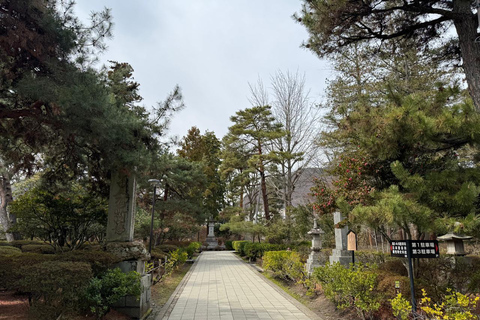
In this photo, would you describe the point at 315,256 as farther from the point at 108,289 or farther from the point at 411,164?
the point at 108,289

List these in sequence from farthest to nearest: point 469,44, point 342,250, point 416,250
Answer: point 342,250 → point 469,44 → point 416,250

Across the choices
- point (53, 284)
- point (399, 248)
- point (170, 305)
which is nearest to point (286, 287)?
point (170, 305)

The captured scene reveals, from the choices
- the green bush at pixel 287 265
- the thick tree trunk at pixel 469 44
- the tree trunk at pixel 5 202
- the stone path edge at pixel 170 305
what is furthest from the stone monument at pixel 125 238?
the tree trunk at pixel 5 202

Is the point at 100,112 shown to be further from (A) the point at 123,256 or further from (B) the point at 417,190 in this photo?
(B) the point at 417,190

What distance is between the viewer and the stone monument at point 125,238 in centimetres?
590

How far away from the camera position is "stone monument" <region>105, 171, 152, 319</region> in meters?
5.90

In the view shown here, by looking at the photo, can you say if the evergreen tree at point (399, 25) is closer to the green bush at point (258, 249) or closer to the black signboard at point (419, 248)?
the black signboard at point (419, 248)

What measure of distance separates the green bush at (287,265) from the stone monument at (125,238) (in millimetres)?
5105

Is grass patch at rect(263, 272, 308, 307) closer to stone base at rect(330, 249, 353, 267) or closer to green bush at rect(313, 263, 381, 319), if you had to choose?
green bush at rect(313, 263, 381, 319)

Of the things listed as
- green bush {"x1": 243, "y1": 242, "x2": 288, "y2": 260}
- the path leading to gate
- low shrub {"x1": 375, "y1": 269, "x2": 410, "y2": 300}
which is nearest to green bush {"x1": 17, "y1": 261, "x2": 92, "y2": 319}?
the path leading to gate

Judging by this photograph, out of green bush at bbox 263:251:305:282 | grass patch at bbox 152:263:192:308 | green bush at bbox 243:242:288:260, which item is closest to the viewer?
grass patch at bbox 152:263:192:308

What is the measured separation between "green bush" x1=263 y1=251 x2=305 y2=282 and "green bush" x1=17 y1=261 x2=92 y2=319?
6.96 meters

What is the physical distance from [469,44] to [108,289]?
28.3ft

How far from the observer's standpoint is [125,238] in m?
6.46
